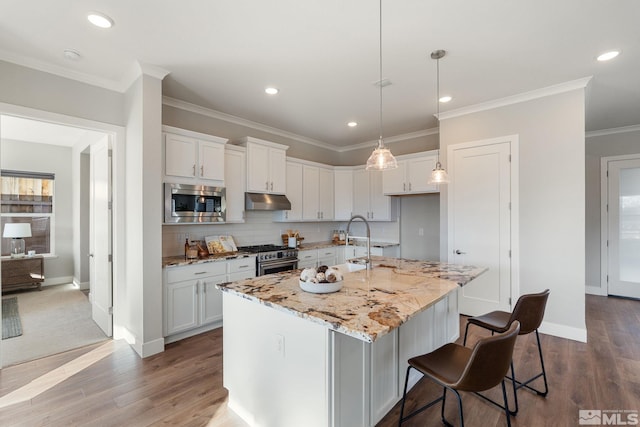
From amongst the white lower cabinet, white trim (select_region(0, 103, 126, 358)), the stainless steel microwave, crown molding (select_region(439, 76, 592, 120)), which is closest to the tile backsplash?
the stainless steel microwave

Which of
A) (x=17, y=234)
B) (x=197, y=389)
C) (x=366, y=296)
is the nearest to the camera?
(x=366, y=296)

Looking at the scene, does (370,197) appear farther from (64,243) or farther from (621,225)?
(64,243)

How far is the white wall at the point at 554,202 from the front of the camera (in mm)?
3248

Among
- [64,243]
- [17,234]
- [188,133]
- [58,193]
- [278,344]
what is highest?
[188,133]


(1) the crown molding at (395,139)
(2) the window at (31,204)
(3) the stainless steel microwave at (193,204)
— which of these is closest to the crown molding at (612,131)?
(1) the crown molding at (395,139)

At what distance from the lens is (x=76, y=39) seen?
2443 mm

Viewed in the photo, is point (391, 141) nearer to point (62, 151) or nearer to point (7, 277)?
point (62, 151)

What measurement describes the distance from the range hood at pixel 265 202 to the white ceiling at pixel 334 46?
50.4 inches

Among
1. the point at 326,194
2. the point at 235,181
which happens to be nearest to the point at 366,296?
the point at 235,181

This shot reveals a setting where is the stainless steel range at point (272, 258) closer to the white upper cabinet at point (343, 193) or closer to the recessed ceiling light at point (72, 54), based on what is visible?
the white upper cabinet at point (343, 193)

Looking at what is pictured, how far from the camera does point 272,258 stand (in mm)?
4098

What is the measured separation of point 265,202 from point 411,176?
2.35 m

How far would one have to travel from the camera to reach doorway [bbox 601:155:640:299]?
15.9 ft

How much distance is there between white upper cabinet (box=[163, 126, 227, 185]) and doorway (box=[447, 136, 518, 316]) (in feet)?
10.2
